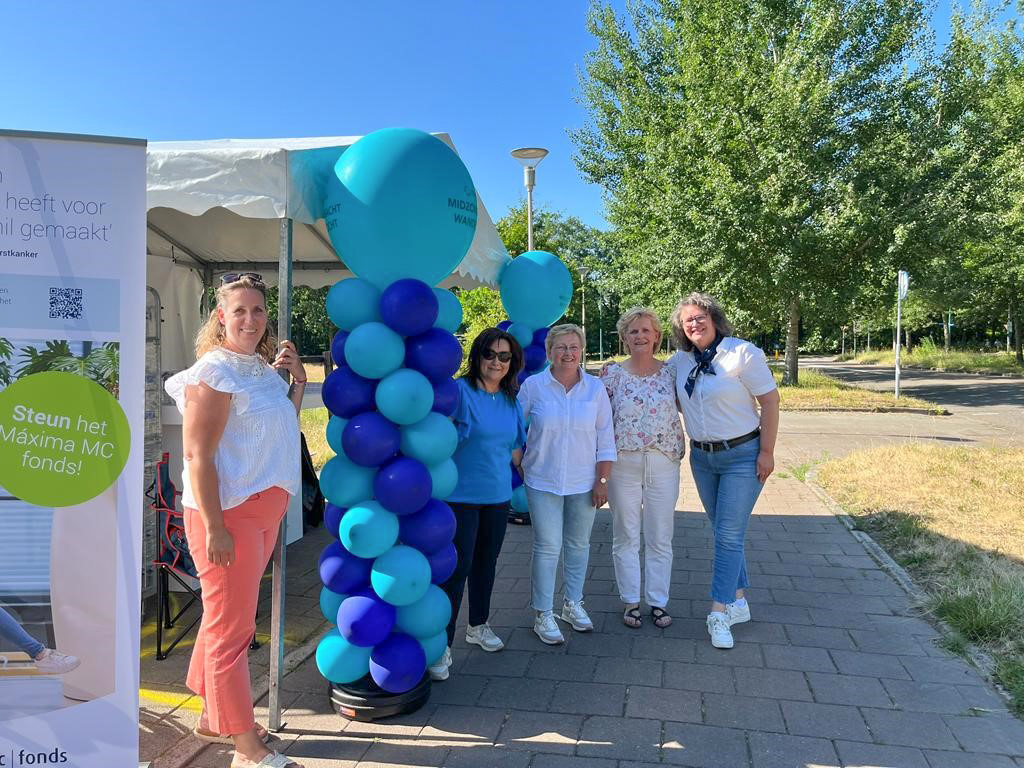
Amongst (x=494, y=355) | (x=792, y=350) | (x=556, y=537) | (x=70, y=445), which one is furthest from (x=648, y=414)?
(x=792, y=350)

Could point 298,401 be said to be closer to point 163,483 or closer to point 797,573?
point 163,483

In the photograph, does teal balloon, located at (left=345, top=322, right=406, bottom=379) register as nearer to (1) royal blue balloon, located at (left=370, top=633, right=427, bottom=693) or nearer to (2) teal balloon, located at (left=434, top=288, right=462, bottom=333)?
(2) teal balloon, located at (left=434, top=288, right=462, bottom=333)

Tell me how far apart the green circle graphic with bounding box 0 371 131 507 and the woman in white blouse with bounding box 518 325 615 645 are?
2.07m

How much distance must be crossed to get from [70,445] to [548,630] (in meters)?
2.59

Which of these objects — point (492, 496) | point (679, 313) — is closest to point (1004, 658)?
point (679, 313)

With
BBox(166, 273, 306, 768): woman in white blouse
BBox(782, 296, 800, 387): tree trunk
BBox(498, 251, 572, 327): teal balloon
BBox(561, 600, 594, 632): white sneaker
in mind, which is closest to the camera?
BBox(166, 273, 306, 768): woman in white blouse

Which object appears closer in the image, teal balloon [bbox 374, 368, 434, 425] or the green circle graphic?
the green circle graphic

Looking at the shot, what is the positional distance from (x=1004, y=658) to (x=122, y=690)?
409 cm

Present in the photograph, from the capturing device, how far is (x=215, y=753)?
2805 mm

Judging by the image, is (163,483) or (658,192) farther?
(658,192)

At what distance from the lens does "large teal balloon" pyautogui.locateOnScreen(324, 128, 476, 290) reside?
301 centimetres

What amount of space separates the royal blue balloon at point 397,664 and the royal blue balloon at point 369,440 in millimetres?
796

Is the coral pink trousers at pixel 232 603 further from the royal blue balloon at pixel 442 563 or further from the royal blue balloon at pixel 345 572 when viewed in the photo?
the royal blue balloon at pixel 442 563

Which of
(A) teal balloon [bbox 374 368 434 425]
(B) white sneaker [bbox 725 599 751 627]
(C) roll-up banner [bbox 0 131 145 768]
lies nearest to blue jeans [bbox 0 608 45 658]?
(C) roll-up banner [bbox 0 131 145 768]
